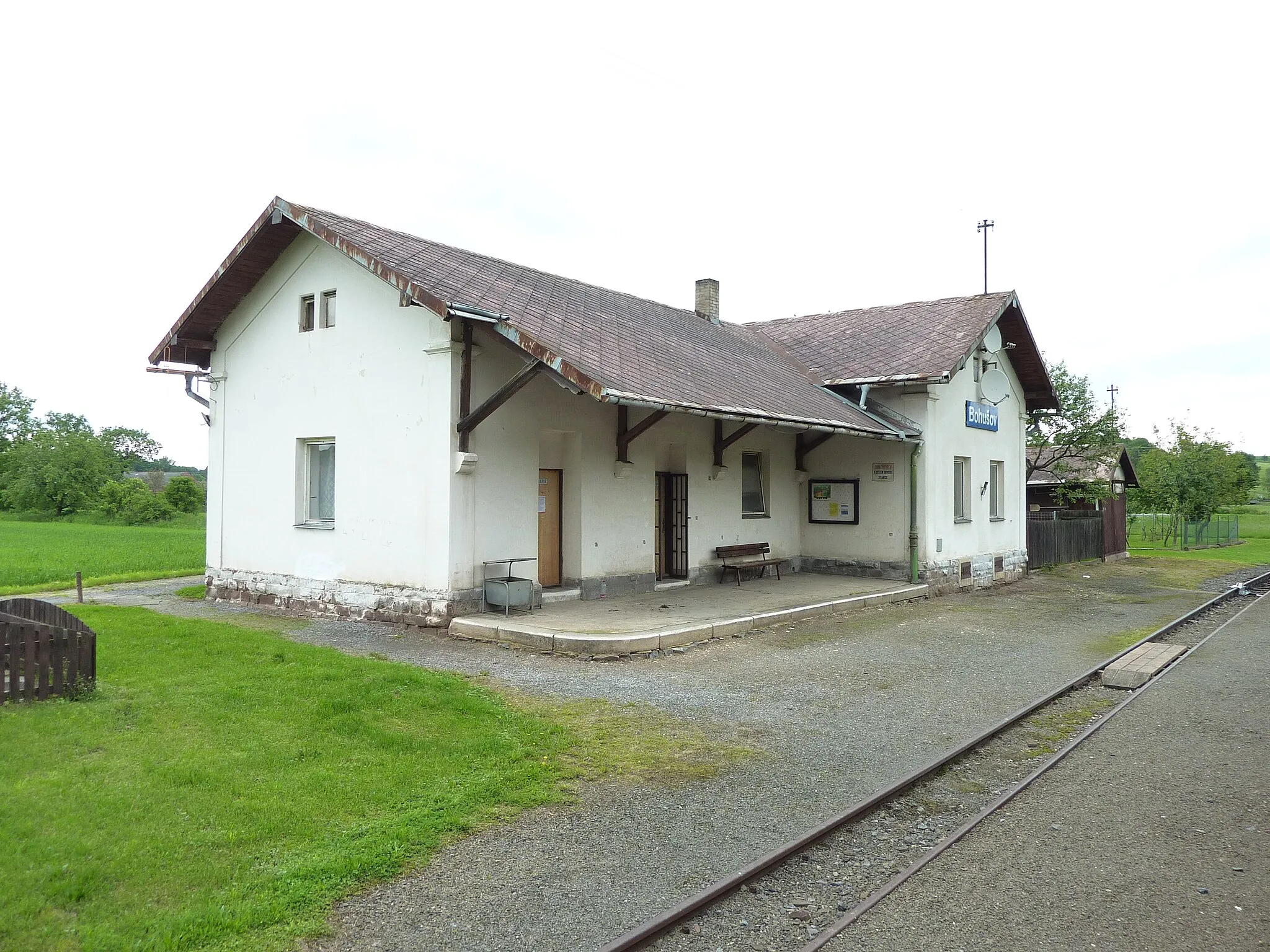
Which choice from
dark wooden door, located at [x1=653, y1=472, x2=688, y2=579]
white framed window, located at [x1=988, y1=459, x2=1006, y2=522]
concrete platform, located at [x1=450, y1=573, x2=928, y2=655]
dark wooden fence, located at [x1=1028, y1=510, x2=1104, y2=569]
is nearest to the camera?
concrete platform, located at [x1=450, y1=573, x2=928, y2=655]

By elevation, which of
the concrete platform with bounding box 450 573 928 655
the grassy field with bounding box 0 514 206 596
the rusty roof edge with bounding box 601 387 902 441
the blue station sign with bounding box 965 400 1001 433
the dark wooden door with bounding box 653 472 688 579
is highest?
the blue station sign with bounding box 965 400 1001 433

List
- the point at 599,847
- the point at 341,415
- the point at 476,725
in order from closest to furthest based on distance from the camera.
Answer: the point at 599,847, the point at 476,725, the point at 341,415

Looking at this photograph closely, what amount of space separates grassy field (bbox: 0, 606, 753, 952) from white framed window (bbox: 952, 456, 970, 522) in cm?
1216

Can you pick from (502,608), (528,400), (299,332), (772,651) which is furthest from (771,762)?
(299,332)

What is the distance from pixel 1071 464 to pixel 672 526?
885 inches

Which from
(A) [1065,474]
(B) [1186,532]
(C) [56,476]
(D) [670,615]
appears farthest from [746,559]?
(C) [56,476]

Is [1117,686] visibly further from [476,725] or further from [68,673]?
[68,673]

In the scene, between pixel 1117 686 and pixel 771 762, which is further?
pixel 1117 686

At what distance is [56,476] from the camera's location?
51.5m

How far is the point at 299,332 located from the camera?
12375 millimetres

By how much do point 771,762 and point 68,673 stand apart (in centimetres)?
505

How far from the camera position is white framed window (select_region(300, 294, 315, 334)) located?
12391mm

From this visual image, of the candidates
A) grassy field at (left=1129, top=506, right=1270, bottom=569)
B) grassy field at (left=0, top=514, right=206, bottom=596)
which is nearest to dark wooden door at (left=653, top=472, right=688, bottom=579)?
grassy field at (left=0, top=514, right=206, bottom=596)

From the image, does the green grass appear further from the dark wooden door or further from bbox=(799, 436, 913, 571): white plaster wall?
the dark wooden door
